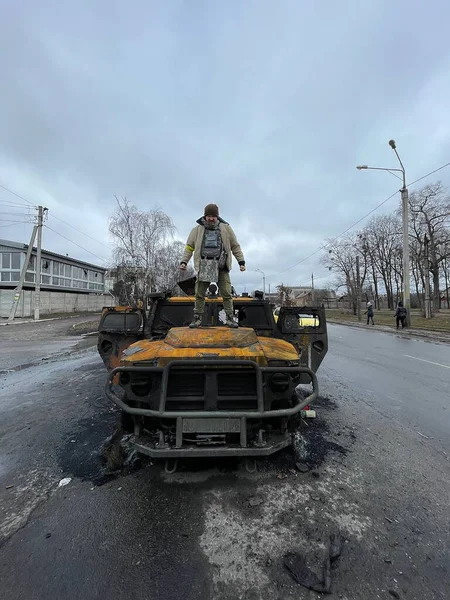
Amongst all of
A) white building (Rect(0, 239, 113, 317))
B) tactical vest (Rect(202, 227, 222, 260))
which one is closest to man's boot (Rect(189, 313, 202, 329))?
tactical vest (Rect(202, 227, 222, 260))

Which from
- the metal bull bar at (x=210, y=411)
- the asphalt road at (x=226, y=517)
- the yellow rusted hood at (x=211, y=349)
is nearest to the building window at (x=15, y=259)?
the asphalt road at (x=226, y=517)

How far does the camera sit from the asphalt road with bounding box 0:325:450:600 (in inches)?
74.4

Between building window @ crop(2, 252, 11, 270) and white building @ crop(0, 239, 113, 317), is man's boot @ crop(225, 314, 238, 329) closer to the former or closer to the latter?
white building @ crop(0, 239, 113, 317)

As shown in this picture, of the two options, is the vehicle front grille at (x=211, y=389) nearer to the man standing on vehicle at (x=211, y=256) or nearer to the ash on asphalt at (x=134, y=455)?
the ash on asphalt at (x=134, y=455)

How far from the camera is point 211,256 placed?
13.6ft

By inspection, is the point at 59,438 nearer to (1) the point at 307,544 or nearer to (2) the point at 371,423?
(1) the point at 307,544

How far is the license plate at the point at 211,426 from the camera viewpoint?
269 centimetres

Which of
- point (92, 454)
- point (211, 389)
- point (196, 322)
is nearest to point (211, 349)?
point (211, 389)

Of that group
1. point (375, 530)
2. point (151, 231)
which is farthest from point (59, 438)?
point (151, 231)

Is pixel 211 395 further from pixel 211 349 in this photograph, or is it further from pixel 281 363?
pixel 281 363

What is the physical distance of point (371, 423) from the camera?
4414 millimetres

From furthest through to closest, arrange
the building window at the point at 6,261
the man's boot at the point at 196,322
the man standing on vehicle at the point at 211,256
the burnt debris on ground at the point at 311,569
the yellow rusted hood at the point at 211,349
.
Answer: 1. the building window at the point at 6,261
2. the man standing on vehicle at the point at 211,256
3. the man's boot at the point at 196,322
4. the yellow rusted hood at the point at 211,349
5. the burnt debris on ground at the point at 311,569

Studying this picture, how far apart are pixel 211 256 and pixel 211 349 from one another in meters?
1.54

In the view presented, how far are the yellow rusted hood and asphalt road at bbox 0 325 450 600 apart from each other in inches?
46.1
